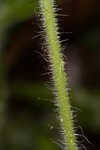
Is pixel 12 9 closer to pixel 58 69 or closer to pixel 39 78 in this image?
pixel 39 78

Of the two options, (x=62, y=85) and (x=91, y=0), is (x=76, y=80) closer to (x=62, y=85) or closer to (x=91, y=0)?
(x=91, y=0)

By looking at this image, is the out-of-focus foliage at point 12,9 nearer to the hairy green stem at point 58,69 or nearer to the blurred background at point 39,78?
the blurred background at point 39,78

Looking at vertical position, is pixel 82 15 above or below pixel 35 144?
above

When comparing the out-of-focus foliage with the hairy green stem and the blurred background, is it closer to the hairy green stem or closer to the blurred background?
the blurred background

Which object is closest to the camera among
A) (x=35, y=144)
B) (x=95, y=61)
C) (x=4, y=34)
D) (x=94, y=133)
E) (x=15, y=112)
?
(x=4, y=34)

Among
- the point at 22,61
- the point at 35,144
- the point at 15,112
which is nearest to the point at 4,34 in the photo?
the point at 35,144

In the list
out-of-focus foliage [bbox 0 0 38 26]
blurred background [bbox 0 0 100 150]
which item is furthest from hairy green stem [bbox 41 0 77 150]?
out-of-focus foliage [bbox 0 0 38 26]

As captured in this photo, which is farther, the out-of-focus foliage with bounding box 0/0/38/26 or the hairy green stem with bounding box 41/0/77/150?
the out-of-focus foliage with bounding box 0/0/38/26
